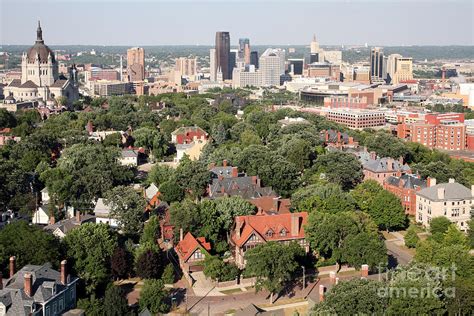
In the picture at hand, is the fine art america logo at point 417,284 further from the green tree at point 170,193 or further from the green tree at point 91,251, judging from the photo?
the green tree at point 170,193

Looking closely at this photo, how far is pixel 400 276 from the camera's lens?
37938mm

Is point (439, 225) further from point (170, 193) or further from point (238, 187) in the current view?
point (170, 193)

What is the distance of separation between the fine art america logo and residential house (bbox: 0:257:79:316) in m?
17.5

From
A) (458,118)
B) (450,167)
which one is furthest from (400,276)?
(458,118)

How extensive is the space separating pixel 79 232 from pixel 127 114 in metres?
70.3

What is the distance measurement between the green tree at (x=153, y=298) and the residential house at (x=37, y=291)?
407 cm

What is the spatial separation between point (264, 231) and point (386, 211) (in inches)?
573

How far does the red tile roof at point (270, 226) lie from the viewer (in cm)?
4959

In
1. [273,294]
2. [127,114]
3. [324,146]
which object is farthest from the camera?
[127,114]

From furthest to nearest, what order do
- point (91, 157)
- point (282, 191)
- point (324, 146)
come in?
1. point (324, 146)
2. point (91, 157)
3. point (282, 191)

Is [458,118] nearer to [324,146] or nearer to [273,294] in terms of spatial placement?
[324,146]

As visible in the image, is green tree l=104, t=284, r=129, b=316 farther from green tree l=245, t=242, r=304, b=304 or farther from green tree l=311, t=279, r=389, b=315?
green tree l=311, t=279, r=389, b=315

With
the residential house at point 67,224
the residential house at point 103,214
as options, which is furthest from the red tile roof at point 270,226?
the residential house at point 67,224

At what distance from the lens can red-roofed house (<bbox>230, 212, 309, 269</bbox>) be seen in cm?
4897
